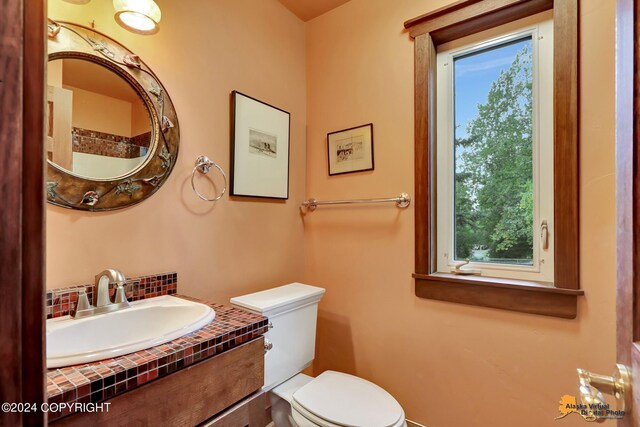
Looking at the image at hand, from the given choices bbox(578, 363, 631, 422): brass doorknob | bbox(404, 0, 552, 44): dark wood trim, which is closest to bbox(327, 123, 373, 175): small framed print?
bbox(404, 0, 552, 44): dark wood trim

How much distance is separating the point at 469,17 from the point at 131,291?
191 cm

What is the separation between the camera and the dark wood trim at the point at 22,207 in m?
0.27

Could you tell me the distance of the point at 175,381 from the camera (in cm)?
76

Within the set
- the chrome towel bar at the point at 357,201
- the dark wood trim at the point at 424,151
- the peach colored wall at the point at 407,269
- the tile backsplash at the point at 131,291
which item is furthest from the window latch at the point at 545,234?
the tile backsplash at the point at 131,291

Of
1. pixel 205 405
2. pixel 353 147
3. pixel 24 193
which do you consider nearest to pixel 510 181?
pixel 353 147

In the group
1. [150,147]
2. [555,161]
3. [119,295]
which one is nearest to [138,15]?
[150,147]

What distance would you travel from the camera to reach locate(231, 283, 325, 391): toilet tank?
134cm

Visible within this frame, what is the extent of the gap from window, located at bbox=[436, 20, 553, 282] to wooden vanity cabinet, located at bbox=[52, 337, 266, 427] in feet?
3.59

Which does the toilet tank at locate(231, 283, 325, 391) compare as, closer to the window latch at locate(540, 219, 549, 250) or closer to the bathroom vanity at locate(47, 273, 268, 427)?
the bathroom vanity at locate(47, 273, 268, 427)

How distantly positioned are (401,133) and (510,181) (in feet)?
1.90

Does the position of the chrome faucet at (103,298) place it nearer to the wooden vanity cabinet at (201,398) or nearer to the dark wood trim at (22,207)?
the wooden vanity cabinet at (201,398)

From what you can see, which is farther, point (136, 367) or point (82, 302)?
point (82, 302)

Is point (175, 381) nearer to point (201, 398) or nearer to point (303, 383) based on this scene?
point (201, 398)

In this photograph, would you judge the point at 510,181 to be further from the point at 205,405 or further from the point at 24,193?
the point at 24,193
